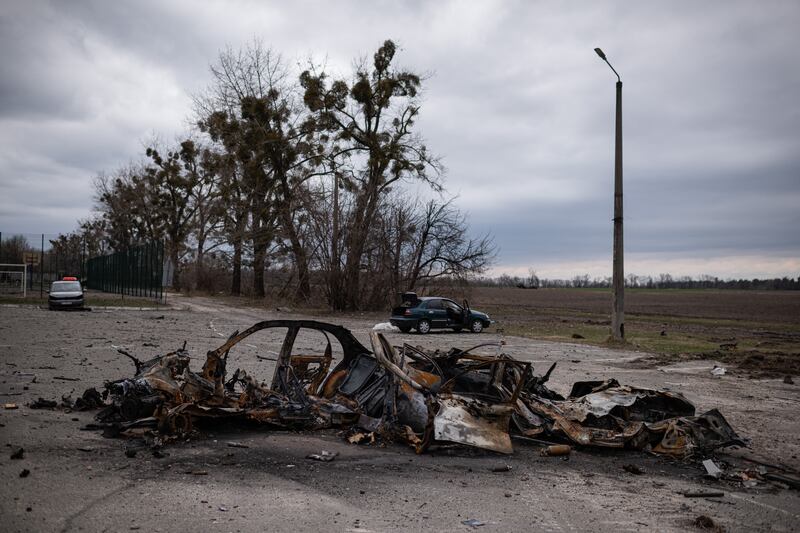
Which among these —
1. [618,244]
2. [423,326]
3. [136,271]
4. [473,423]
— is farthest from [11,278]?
[473,423]

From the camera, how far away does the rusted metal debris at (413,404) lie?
22.2 feet

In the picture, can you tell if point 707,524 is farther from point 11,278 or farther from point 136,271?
point 11,278

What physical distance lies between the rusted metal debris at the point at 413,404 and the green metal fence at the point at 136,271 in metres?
29.6

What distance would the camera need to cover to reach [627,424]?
7.41 m

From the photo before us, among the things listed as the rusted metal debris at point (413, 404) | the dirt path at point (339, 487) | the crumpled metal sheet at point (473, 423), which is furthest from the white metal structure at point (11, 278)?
the crumpled metal sheet at point (473, 423)

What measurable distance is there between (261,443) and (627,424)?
4148mm

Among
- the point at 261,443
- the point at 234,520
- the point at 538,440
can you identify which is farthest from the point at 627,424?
the point at 234,520

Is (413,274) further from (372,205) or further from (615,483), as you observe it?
(615,483)

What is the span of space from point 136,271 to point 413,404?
37346 mm

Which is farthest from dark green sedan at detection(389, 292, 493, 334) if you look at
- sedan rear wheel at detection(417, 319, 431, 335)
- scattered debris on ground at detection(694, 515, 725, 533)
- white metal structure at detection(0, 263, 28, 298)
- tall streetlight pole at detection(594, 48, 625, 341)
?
white metal structure at detection(0, 263, 28, 298)

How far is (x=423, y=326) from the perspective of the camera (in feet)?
77.5

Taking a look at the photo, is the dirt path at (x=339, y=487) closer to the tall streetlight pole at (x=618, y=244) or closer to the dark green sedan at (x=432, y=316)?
the tall streetlight pole at (x=618, y=244)

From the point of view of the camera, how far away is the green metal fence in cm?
Result: 3581

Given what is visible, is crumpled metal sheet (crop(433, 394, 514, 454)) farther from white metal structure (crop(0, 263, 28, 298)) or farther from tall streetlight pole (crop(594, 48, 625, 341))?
white metal structure (crop(0, 263, 28, 298))
